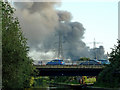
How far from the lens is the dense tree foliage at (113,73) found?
54.0m

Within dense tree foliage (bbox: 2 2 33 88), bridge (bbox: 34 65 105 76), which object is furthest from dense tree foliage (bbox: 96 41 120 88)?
bridge (bbox: 34 65 105 76)

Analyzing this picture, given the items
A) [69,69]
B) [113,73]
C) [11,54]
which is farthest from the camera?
[69,69]

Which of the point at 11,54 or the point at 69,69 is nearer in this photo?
the point at 11,54

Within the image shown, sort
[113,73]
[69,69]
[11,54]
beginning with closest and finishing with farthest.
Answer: [11,54]
[113,73]
[69,69]

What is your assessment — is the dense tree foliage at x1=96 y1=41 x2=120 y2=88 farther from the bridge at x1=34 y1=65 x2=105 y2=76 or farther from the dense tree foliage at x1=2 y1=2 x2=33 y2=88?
the bridge at x1=34 y1=65 x2=105 y2=76

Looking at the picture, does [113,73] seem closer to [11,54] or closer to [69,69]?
[11,54]

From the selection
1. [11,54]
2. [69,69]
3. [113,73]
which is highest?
[11,54]

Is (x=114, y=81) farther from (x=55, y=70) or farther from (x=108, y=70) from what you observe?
(x=55, y=70)

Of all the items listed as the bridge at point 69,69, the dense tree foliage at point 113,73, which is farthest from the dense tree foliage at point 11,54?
the bridge at point 69,69

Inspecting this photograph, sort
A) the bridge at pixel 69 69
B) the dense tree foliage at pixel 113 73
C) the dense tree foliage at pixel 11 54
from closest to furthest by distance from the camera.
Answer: the dense tree foliage at pixel 11 54 → the dense tree foliage at pixel 113 73 → the bridge at pixel 69 69

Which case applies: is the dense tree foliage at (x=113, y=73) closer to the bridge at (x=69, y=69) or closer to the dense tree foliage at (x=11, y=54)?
the dense tree foliage at (x=11, y=54)

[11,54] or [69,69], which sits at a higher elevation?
[11,54]

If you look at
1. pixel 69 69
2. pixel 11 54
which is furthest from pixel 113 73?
pixel 69 69

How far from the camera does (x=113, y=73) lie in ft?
180
